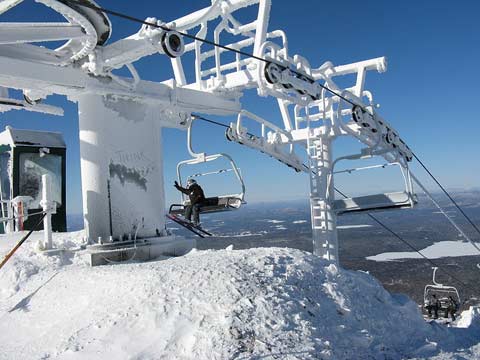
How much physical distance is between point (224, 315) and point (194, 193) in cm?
595

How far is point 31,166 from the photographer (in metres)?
11.3

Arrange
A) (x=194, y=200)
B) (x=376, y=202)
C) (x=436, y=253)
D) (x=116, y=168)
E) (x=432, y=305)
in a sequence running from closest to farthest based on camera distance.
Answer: (x=116, y=168) < (x=194, y=200) < (x=376, y=202) < (x=432, y=305) < (x=436, y=253)

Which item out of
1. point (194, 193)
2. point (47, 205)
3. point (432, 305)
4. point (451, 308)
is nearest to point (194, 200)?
point (194, 193)

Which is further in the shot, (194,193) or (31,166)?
(31,166)

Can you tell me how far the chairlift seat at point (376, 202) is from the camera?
385 inches

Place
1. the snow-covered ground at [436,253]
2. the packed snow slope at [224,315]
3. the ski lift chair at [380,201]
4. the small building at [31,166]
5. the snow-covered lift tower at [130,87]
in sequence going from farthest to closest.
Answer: the snow-covered ground at [436,253] < the small building at [31,166] < the ski lift chair at [380,201] < the snow-covered lift tower at [130,87] < the packed snow slope at [224,315]

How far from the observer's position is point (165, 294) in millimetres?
4773

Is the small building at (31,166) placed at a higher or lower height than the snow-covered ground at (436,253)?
higher

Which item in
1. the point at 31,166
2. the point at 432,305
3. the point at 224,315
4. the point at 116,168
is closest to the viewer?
the point at 224,315

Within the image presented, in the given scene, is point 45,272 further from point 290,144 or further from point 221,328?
point 290,144

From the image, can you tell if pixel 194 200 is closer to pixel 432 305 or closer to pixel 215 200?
pixel 215 200

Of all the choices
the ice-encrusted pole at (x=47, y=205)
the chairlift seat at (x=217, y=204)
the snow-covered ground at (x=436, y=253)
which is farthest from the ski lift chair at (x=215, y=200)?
the snow-covered ground at (x=436, y=253)

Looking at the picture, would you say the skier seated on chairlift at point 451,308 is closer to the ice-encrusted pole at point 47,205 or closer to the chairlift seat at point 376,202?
the chairlift seat at point 376,202

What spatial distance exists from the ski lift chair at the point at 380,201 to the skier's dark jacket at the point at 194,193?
3537 millimetres
